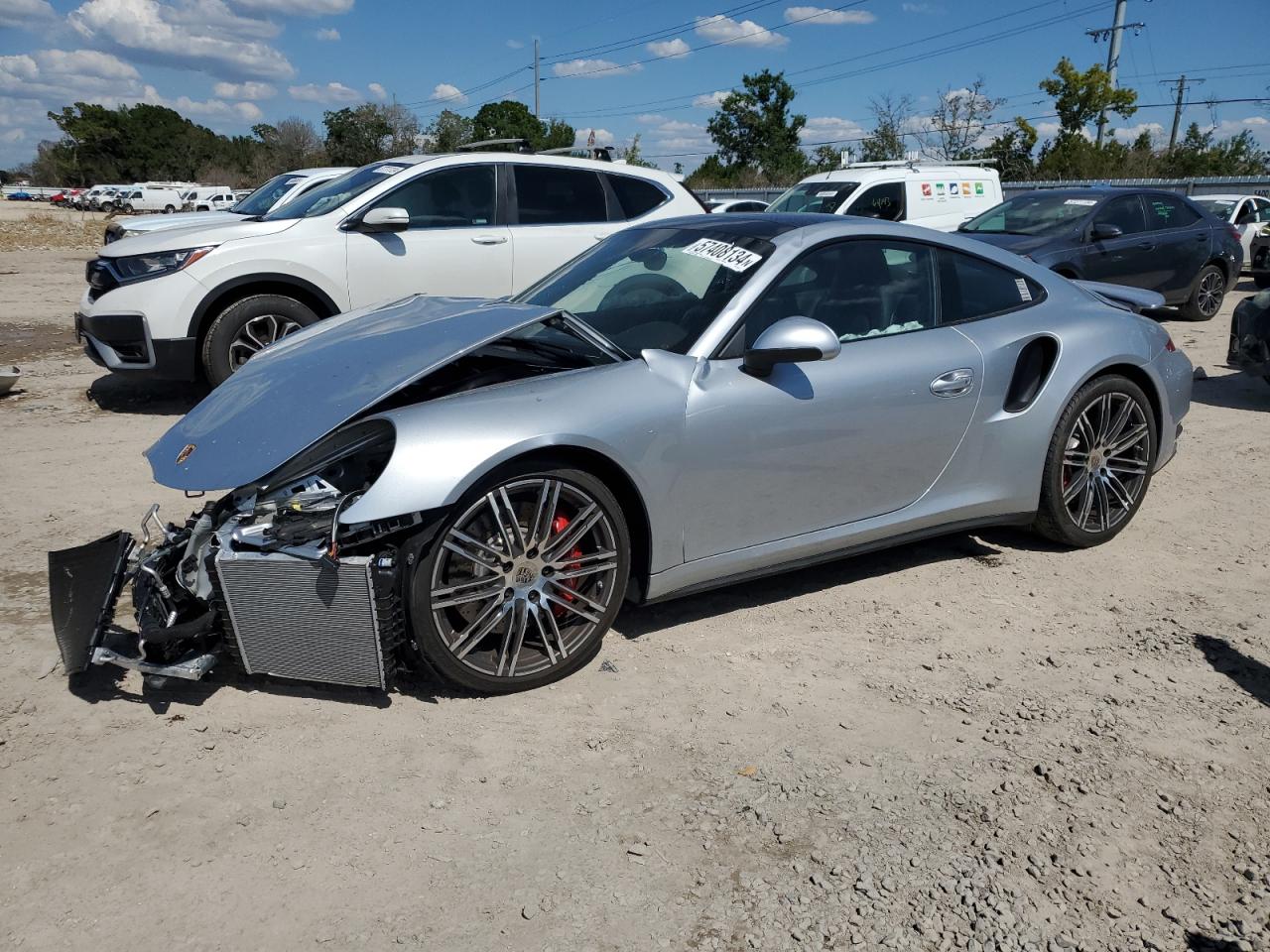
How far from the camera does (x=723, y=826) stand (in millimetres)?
2666

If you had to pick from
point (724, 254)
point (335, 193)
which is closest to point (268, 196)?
point (335, 193)

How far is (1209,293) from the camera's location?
12281mm

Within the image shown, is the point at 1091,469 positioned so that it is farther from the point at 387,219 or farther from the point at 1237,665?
the point at 387,219

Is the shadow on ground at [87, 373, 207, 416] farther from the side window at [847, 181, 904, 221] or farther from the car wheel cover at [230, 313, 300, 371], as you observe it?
the side window at [847, 181, 904, 221]

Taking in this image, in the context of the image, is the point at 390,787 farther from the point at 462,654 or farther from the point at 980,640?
the point at 980,640

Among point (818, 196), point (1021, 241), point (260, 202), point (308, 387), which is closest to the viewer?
point (308, 387)

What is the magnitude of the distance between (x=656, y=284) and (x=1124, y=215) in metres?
9.54

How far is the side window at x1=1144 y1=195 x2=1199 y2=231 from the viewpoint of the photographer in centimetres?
1177

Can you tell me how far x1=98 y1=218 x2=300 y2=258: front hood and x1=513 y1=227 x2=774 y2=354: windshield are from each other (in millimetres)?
3585

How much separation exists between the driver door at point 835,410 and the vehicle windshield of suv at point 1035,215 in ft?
26.2

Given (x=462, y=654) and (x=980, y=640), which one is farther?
(x=980, y=640)

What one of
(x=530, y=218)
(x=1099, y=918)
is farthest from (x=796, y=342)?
(x=530, y=218)

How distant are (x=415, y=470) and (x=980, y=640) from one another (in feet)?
7.32

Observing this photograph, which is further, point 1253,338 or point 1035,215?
point 1035,215
